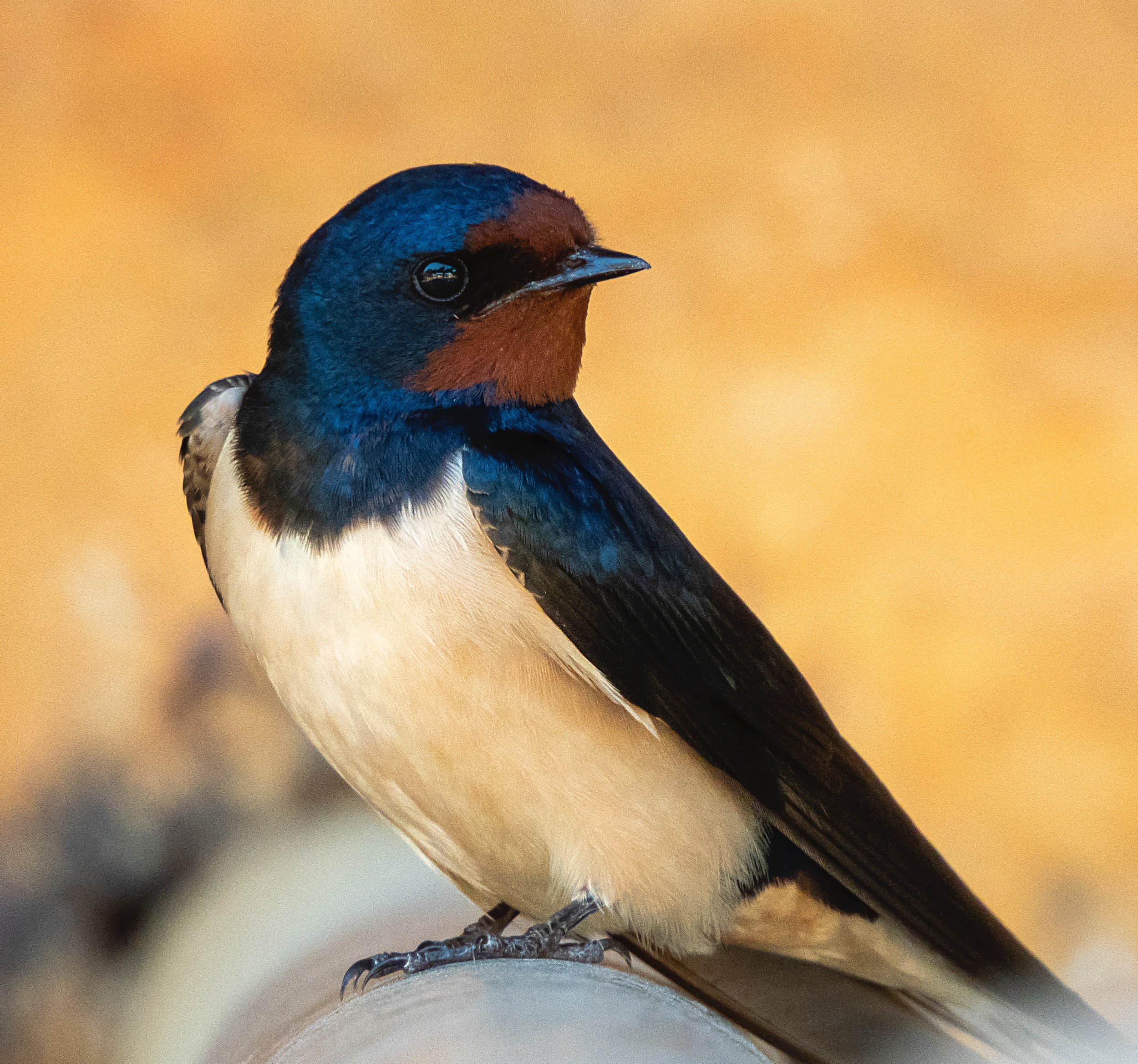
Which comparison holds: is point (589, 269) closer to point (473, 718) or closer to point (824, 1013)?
point (473, 718)

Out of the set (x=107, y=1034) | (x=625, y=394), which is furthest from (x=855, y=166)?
(x=107, y=1034)

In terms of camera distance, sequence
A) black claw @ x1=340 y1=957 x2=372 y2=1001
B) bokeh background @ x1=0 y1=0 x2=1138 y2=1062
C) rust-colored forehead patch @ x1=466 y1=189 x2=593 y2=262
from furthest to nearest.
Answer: bokeh background @ x1=0 y1=0 x2=1138 y2=1062, black claw @ x1=340 y1=957 x2=372 y2=1001, rust-colored forehead patch @ x1=466 y1=189 x2=593 y2=262

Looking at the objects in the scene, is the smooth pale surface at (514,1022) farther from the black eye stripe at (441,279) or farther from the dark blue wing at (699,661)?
the black eye stripe at (441,279)

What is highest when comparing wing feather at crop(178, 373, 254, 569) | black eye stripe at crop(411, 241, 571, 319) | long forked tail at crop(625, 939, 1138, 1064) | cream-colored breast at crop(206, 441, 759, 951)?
wing feather at crop(178, 373, 254, 569)

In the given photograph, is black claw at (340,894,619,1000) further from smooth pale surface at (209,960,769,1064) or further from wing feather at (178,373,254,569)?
wing feather at (178,373,254,569)

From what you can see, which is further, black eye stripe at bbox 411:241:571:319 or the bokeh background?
the bokeh background

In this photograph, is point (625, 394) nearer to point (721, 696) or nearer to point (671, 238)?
point (671, 238)

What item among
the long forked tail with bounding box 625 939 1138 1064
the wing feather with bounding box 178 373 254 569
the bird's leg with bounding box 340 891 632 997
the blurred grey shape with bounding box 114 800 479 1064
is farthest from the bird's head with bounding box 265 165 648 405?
the blurred grey shape with bounding box 114 800 479 1064
